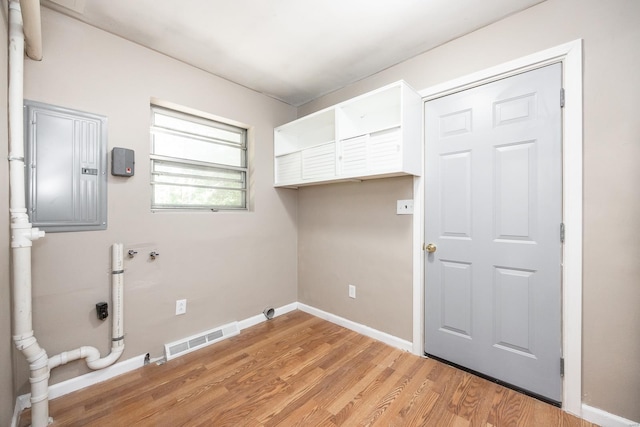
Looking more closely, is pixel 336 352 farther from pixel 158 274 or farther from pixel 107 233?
pixel 107 233

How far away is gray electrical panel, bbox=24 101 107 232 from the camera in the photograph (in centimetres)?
162

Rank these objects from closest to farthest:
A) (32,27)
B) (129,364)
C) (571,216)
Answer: (32,27) < (571,216) < (129,364)

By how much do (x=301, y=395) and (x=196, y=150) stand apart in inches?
88.5

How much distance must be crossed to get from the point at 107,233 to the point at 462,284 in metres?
2.62

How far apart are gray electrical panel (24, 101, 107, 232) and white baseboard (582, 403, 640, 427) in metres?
3.25

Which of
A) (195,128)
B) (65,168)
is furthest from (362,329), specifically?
(65,168)

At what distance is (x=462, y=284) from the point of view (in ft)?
6.46

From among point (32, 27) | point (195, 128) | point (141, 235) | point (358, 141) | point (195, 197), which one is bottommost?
point (141, 235)

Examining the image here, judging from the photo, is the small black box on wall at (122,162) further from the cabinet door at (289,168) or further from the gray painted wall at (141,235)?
the cabinet door at (289,168)

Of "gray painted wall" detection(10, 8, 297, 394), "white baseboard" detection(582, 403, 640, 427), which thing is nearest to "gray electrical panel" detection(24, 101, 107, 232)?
"gray painted wall" detection(10, 8, 297, 394)

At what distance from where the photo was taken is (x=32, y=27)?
138 centimetres

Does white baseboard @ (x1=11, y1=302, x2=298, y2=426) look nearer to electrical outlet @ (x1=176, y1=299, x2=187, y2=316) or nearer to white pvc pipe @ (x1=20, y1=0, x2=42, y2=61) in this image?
electrical outlet @ (x1=176, y1=299, x2=187, y2=316)

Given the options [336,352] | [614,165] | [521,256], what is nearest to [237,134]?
[336,352]

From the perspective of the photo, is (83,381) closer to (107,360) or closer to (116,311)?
(107,360)
